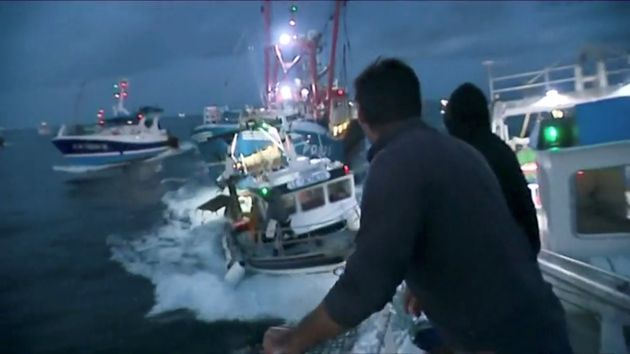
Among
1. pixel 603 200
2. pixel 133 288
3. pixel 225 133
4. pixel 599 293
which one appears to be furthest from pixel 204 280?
pixel 599 293

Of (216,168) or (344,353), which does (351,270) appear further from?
(216,168)

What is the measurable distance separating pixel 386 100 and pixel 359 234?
32 centimetres

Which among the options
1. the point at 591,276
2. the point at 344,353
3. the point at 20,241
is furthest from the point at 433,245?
the point at 20,241

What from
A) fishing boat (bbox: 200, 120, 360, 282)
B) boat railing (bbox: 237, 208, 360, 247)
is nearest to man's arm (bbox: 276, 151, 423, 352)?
fishing boat (bbox: 200, 120, 360, 282)

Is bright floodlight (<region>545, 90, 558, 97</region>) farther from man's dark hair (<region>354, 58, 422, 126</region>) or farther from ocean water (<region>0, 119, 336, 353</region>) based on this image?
man's dark hair (<region>354, 58, 422, 126</region>)

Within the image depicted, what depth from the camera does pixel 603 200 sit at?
4953 millimetres

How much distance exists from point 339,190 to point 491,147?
11.4 metres

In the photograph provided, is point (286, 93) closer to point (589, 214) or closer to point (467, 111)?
point (589, 214)

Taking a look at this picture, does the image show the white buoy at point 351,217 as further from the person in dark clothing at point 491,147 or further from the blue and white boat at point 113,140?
the blue and white boat at point 113,140

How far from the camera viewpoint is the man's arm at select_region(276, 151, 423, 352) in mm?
1395

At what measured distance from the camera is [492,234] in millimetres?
1470

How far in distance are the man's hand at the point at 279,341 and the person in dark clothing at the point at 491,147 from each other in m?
1.01

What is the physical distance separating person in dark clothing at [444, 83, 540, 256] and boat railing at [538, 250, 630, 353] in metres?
1.11

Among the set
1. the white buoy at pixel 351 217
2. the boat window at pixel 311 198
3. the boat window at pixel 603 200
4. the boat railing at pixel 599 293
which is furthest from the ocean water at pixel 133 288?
the boat railing at pixel 599 293
